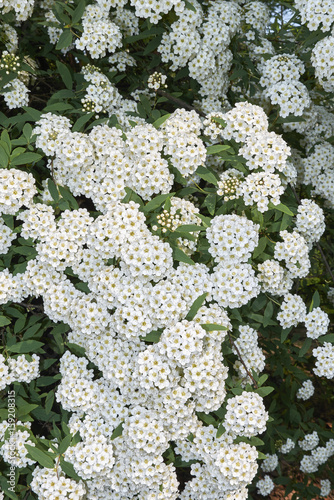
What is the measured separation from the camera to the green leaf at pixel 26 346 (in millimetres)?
3600

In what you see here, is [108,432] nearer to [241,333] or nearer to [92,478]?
[92,478]

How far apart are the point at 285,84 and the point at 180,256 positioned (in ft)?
6.87

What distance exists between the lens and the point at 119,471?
11.1ft

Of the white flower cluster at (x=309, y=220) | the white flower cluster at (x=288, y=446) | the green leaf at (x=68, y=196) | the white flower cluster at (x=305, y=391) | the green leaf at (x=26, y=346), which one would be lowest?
the white flower cluster at (x=288, y=446)

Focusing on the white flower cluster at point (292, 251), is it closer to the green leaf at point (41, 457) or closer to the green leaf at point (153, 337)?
the green leaf at point (153, 337)

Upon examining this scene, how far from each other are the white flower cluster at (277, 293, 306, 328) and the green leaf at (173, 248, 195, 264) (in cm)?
110

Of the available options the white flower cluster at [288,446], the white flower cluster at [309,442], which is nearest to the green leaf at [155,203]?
the white flower cluster at [288,446]

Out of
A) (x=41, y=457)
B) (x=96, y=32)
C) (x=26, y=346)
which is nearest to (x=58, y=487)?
(x=41, y=457)

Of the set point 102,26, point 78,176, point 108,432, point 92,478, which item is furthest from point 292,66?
point 92,478

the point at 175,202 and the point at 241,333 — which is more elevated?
the point at 175,202

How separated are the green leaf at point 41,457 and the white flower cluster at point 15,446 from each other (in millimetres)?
193

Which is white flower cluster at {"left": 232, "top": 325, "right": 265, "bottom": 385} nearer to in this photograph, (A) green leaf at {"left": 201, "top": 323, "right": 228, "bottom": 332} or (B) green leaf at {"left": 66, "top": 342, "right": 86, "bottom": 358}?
(A) green leaf at {"left": 201, "top": 323, "right": 228, "bottom": 332}

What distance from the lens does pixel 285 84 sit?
4242 mm

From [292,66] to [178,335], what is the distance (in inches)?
111
